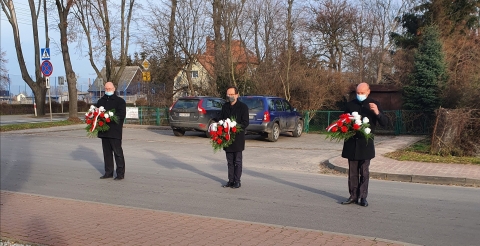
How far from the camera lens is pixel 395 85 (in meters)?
25.9

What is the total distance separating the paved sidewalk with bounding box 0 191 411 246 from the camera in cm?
527

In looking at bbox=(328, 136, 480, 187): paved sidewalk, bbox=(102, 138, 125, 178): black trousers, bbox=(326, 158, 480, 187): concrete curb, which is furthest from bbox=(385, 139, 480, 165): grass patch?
bbox=(102, 138, 125, 178): black trousers

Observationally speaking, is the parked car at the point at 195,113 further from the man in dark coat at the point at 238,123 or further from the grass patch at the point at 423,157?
the man in dark coat at the point at 238,123

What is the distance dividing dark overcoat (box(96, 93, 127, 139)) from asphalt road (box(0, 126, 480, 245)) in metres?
0.97

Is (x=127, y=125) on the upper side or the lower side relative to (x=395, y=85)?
lower

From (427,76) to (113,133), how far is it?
17362mm

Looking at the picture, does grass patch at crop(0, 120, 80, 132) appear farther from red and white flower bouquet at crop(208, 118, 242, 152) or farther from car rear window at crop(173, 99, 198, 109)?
red and white flower bouquet at crop(208, 118, 242, 152)

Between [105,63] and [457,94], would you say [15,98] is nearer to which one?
[105,63]

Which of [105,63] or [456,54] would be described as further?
[105,63]

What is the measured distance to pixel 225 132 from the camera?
8305mm

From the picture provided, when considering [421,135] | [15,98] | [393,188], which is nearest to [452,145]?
[393,188]

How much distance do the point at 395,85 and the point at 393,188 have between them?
18015 millimetres

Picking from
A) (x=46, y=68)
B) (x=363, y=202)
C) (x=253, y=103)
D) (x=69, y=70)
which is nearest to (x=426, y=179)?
(x=363, y=202)

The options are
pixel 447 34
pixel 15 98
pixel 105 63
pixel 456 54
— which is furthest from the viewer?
pixel 15 98
